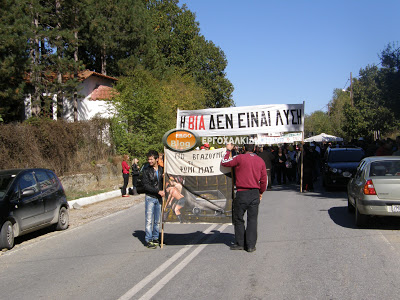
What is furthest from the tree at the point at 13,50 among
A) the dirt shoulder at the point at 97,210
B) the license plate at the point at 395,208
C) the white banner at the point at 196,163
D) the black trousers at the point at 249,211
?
the license plate at the point at 395,208

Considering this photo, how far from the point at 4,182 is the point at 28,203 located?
706 mm

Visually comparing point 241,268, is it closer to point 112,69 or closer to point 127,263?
point 127,263

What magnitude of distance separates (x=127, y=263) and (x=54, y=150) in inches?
541

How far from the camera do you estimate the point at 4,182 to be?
9.98 metres

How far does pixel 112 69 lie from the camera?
1603 inches

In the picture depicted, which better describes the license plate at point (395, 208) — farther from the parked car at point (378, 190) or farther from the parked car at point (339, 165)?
the parked car at point (339, 165)

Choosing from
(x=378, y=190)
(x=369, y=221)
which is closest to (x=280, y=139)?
(x=369, y=221)

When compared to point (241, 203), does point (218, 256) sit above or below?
below

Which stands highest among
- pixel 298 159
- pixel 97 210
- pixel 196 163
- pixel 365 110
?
pixel 365 110

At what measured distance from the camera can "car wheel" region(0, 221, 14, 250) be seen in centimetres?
898

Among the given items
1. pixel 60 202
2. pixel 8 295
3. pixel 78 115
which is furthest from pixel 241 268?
pixel 78 115

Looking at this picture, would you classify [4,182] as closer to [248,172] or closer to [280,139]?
[248,172]

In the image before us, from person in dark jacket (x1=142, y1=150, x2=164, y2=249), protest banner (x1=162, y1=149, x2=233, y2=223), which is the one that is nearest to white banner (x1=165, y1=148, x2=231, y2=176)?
protest banner (x1=162, y1=149, x2=233, y2=223)

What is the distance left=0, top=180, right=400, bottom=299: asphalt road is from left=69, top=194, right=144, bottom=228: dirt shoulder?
2.16 metres
